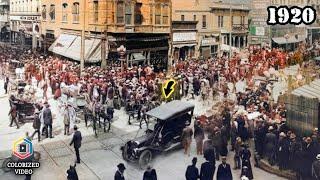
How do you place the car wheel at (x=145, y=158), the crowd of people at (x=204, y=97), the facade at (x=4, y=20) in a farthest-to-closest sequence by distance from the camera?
the facade at (x=4, y=20) < the crowd of people at (x=204, y=97) < the car wheel at (x=145, y=158)

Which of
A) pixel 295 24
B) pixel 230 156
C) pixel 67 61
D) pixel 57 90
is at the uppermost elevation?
pixel 295 24

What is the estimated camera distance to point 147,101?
862cm

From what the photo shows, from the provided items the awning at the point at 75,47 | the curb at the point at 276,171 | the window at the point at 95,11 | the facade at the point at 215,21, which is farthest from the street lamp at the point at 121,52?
the curb at the point at 276,171

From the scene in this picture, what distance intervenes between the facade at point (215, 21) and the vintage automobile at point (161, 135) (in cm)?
129

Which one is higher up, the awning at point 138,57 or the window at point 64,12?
the window at point 64,12

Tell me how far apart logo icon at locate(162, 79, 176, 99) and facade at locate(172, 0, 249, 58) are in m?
0.77

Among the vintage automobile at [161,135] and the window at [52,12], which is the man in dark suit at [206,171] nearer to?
the vintage automobile at [161,135]

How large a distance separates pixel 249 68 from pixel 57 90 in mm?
4344

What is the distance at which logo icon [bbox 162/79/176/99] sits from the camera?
870cm

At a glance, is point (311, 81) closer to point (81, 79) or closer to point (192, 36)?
point (192, 36)

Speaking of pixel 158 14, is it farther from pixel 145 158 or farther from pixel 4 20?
pixel 4 20

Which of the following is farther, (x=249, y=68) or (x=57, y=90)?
(x=249, y=68)

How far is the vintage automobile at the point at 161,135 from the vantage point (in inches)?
311

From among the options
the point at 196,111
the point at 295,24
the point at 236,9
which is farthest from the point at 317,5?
the point at 196,111
